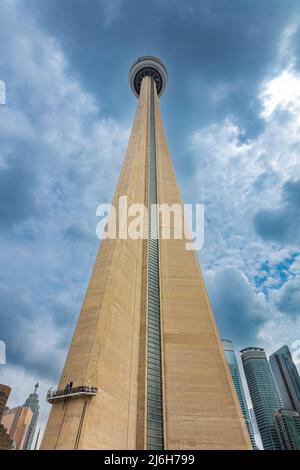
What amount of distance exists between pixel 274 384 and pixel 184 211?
472ft

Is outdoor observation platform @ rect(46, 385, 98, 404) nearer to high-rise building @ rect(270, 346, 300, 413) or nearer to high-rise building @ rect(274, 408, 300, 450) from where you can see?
high-rise building @ rect(274, 408, 300, 450)

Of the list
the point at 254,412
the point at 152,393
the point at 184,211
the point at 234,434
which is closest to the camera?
the point at 234,434

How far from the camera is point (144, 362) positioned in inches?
817

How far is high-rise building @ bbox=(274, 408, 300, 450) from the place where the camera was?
270 feet

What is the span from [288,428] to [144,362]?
292ft

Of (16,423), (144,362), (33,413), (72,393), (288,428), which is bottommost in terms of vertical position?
(72,393)

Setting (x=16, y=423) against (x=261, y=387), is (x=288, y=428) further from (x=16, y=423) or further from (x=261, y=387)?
(x=16, y=423)

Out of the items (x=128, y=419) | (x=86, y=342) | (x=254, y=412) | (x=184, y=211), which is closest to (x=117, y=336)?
(x=86, y=342)

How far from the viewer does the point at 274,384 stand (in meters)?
144

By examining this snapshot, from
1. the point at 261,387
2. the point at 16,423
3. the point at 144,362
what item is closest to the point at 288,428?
the point at 261,387

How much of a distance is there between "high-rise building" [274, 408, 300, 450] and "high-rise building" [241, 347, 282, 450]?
1394 inches
